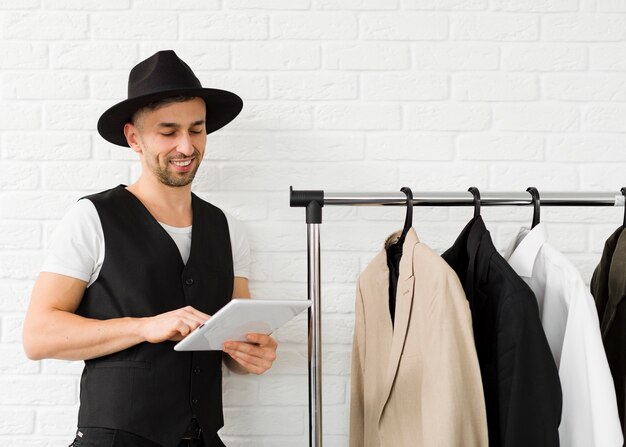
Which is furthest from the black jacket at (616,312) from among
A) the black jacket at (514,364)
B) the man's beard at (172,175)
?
the man's beard at (172,175)

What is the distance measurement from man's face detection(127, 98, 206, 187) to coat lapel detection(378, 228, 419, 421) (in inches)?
23.8

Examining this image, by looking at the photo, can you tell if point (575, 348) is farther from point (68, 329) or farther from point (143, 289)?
point (68, 329)

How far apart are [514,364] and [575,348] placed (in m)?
0.17

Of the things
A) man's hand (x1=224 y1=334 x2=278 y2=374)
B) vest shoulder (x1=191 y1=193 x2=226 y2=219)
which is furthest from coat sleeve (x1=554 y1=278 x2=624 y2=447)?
vest shoulder (x1=191 y1=193 x2=226 y2=219)

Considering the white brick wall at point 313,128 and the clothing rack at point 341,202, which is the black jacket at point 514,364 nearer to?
the clothing rack at point 341,202

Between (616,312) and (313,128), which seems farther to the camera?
(313,128)

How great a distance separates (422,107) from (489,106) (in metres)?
0.20

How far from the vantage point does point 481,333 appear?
64.1 inches

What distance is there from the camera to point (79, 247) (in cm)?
173

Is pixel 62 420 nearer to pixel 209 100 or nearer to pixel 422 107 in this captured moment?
pixel 209 100

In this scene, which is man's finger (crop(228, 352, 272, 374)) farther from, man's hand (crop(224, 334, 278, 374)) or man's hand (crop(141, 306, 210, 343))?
man's hand (crop(141, 306, 210, 343))

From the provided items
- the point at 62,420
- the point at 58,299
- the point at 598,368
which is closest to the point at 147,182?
the point at 58,299

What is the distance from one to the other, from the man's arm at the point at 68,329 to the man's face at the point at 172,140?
359 mm

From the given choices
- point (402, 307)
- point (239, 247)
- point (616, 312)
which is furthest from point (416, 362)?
point (239, 247)
